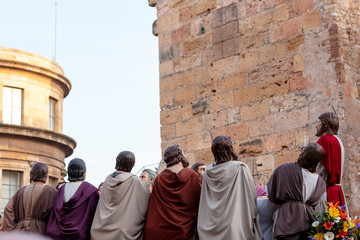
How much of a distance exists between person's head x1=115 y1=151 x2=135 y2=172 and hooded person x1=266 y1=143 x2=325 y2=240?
5.66ft

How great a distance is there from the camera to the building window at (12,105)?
30.7 meters

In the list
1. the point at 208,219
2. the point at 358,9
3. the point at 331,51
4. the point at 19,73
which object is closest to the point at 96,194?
the point at 208,219

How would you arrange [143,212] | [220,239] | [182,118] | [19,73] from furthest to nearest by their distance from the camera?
1. [19,73]
2. [182,118]
3. [143,212]
4. [220,239]

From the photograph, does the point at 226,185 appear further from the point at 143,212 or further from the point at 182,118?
the point at 182,118

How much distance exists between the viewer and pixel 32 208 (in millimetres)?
8508

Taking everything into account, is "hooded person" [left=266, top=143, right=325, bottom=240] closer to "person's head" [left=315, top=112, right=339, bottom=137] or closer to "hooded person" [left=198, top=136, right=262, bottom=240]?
"hooded person" [left=198, top=136, right=262, bottom=240]

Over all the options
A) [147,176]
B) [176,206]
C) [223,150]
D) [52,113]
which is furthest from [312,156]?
[52,113]

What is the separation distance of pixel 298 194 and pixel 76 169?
254 centimetres

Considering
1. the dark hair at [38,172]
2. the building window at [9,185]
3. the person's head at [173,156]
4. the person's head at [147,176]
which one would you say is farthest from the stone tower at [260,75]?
the building window at [9,185]

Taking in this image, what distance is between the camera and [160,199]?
795cm

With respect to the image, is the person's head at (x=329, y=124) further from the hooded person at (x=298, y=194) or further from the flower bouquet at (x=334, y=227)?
the flower bouquet at (x=334, y=227)

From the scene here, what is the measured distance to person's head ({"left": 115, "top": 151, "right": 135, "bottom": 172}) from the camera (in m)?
8.29

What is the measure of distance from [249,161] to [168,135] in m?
1.64

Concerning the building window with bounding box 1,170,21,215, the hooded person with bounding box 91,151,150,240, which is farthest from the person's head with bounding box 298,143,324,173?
the building window with bounding box 1,170,21,215
